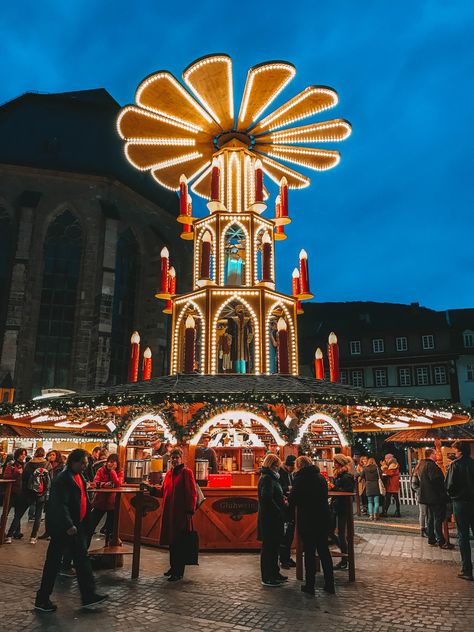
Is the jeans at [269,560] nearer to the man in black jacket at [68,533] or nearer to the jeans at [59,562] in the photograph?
the man in black jacket at [68,533]

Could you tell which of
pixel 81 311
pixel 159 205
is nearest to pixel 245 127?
pixel 81 311

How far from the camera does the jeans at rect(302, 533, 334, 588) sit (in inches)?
241

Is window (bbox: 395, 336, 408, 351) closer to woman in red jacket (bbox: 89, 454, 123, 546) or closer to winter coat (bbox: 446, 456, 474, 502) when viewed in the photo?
winter coat (bbox: 446, 456, 474, 502)

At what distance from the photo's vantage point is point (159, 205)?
3362 cm

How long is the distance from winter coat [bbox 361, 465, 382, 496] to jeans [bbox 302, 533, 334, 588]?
7.69 metres

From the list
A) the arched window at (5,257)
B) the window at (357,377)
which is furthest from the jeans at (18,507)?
the window at (357,377)

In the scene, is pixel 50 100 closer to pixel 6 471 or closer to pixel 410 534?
pixel 6 471

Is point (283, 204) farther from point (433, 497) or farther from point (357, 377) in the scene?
point (357, 377)

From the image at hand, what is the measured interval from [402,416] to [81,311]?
1962 centimetres

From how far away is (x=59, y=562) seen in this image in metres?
5.40

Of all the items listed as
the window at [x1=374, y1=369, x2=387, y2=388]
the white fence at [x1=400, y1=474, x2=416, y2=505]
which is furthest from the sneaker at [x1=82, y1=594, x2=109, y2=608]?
the window at [x1=374, y1=369, x2=387, y2=388]

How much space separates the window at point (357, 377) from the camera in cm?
3959

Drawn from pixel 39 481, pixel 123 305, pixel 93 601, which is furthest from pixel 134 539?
pixel 123 305

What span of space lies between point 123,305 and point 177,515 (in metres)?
24.9
